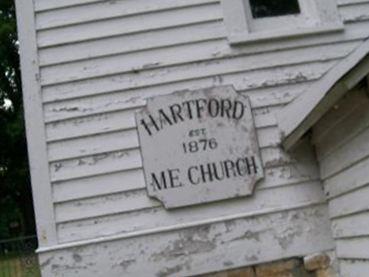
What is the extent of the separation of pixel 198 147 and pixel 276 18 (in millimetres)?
1276

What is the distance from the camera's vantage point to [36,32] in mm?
4660

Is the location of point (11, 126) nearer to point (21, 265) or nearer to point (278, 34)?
point (21, 265)

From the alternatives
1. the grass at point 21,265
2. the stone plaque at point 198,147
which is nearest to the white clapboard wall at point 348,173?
the stone plaque at point 198,147

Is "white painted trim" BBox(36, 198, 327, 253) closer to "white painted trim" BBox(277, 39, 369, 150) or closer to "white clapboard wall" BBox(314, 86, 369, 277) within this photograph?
"white clapboard wall" BBox(314, 86, 369, 277)

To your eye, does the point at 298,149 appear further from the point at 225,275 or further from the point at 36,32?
the point at 36,32

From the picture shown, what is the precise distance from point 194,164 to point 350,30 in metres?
1.68

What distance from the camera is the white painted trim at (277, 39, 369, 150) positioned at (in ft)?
10.4

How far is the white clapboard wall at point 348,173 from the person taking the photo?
3.54 meters

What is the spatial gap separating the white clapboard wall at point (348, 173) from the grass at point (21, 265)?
619 centimetres

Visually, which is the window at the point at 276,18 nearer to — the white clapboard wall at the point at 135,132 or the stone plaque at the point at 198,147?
the white clapboard wall at the point at 135,132

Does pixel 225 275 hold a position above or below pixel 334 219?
below

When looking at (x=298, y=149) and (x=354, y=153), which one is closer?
(x=354, y=153)

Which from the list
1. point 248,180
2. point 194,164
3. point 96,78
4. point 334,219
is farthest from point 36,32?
point 334,219

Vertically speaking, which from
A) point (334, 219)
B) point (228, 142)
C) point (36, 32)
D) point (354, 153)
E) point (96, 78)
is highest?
point (36, 32)
